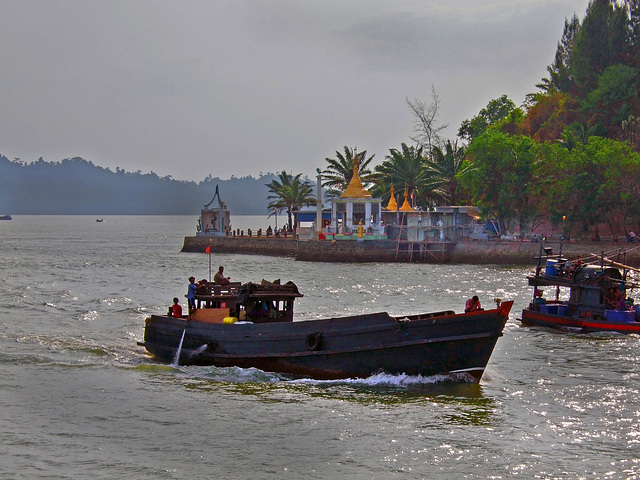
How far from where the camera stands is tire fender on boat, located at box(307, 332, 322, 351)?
19.7 metres

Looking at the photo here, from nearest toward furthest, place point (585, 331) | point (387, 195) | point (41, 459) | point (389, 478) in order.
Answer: point (389, 478), point (41, 459), point (585, 331), point (387, 195)

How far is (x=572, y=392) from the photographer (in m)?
20.0

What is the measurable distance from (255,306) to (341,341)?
3330 mm

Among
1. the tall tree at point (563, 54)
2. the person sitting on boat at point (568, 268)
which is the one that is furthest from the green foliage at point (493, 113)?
the person sitting on boat at point (568, 268)

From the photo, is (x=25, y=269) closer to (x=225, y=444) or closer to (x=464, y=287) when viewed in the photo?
(x=464, y=287)

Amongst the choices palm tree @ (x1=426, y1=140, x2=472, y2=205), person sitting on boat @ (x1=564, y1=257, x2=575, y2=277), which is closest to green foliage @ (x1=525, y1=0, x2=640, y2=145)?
palm tree @ (x1=426, y1=140, x2=472, y2=205)

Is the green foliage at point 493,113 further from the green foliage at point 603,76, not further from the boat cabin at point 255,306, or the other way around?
the boat cabin at point 255,306

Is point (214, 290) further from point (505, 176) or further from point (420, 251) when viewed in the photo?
point (505, 176)

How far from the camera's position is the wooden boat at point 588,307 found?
2936cm

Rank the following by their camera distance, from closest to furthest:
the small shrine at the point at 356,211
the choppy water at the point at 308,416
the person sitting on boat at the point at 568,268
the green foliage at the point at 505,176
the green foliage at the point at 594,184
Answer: the choppy water at the point at 308,416 < the person sitting on boat at the point at 568,268 < the green foliage at the point at 594,184 < the green foliage at the point at 505,176 < the small shrine at the point at 356,211

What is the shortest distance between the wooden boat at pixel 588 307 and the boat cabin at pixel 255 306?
12.8 metres

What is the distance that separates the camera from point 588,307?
100.0 ft

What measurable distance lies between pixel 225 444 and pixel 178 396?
13.2ft

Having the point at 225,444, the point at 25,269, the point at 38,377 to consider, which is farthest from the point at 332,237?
the point at 225,444
